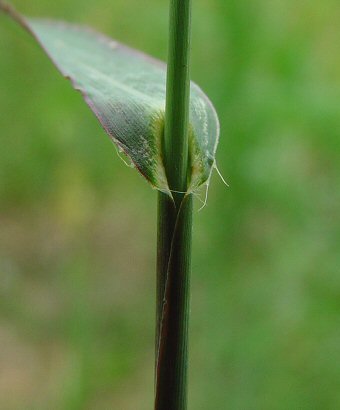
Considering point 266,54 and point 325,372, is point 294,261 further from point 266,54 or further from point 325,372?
point 266,54

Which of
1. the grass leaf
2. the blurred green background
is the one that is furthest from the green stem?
the blurred green background

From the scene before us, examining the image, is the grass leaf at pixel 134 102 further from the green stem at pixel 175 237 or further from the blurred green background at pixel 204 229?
the blurred green background at pixel 204 229

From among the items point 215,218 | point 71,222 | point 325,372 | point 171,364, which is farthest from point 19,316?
point 171,364

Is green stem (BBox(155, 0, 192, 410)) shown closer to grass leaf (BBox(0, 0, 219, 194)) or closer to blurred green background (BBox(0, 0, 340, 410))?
grass leaf (BBox(0, 0, 219, 194))

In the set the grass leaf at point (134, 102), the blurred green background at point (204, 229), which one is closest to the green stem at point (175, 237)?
the grass leaf at point (134, 102)

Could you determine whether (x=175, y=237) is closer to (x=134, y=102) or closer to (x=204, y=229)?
(x=134, y=102)

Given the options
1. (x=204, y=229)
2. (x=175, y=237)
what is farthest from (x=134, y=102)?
(x=204, y=229)
